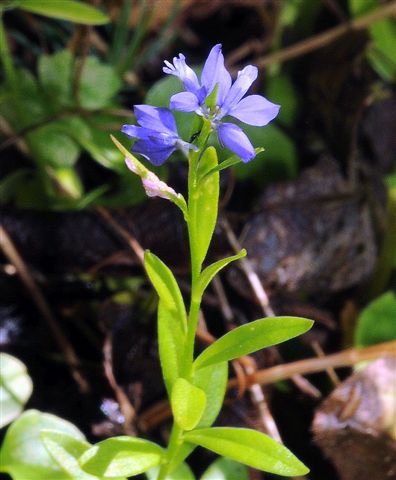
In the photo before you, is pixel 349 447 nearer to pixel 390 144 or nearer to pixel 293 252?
pixel 293 252

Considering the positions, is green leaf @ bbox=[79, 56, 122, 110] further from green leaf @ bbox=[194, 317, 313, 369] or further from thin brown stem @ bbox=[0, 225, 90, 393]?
green leaf @ bbox=[194, 317, 313, 369]

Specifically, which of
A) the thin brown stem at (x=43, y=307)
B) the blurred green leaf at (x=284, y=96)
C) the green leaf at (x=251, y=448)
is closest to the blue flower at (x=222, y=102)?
the green leaf at (x=251, y=448)

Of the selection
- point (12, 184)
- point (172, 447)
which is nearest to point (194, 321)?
point (172, 447)

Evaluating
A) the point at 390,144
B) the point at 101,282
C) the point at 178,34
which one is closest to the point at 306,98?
the point at 390,144

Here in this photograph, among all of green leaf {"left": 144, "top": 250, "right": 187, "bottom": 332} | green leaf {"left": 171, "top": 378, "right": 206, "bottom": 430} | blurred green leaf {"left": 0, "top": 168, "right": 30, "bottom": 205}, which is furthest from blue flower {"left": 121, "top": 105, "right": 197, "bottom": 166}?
blurred green leaf {"left": 0, "top": 168, "right": 30, "bottom": 205}

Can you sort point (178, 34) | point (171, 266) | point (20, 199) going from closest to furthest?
1. point (171, 266)
2. point (20, 199)
3. point (178, 34)

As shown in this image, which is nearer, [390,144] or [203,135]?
[203,135]

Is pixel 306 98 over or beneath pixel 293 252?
over

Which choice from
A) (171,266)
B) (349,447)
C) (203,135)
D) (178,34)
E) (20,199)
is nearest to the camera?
(203,135)
